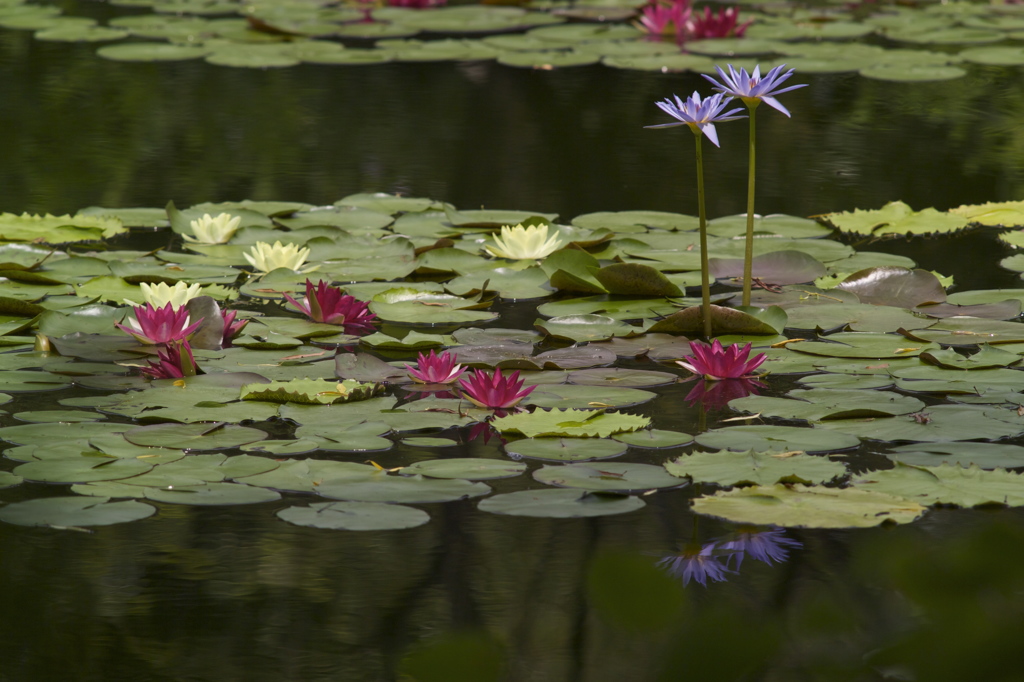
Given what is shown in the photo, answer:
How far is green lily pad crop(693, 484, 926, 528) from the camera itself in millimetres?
1617

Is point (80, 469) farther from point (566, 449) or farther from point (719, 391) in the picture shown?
point (719, 391)

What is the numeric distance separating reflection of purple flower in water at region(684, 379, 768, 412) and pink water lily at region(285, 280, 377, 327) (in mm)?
707

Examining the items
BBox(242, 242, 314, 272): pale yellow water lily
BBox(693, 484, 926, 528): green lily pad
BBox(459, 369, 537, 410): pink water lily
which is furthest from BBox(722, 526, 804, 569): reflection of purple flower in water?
BBox(242, 242, 314, 272): pale yellow water lily

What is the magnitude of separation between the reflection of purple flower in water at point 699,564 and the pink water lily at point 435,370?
64 cm

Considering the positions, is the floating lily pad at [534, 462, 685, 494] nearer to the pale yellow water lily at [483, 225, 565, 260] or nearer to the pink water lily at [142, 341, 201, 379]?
the pink water lily at [142, 341, 201, 379]

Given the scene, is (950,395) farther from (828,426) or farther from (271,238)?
(271,238)

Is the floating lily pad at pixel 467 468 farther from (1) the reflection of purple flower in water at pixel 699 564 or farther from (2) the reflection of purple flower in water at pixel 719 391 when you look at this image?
(2) the reflection of purple flower in water at pixel 719 391

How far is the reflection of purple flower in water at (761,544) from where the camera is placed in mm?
1567

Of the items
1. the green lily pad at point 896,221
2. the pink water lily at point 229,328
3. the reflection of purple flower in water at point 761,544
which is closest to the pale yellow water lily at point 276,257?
the pink water lily at point 229,328

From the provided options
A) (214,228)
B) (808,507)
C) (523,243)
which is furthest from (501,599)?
(214,228)

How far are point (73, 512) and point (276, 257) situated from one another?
121cm

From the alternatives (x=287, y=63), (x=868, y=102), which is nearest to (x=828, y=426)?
(x=868, y=102)

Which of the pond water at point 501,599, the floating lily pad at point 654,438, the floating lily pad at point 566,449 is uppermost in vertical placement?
the floating lily pad at point 654,438

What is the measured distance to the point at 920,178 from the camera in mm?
3660
